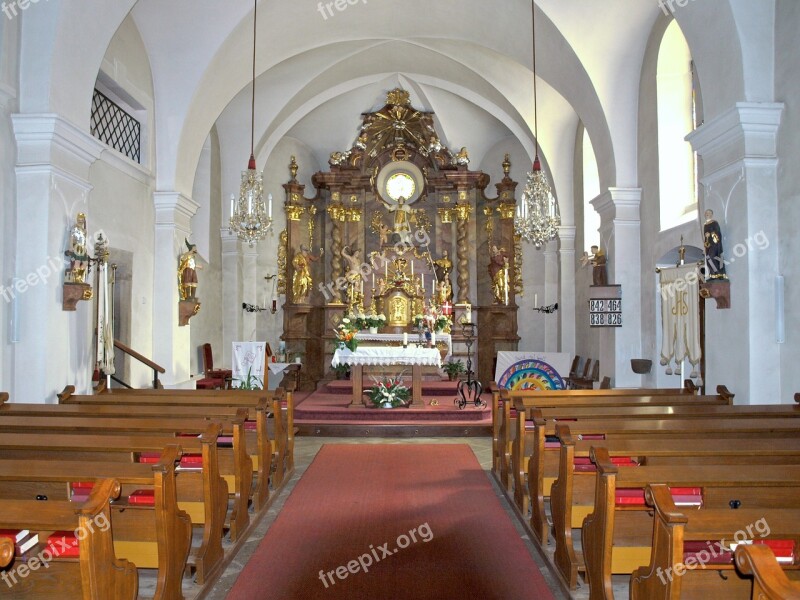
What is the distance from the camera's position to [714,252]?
249 inches

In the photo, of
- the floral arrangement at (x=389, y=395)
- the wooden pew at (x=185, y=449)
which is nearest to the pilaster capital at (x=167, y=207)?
the floral arrangement at (x=389, y=395)

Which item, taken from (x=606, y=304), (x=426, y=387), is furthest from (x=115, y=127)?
(x=606, y=304)

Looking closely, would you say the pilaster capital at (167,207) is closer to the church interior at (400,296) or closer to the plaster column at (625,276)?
the church interior at (400,296)

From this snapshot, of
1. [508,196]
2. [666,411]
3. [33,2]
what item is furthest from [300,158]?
[666,411]

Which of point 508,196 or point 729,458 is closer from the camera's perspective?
point 729,458

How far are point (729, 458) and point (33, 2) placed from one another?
24.1ft

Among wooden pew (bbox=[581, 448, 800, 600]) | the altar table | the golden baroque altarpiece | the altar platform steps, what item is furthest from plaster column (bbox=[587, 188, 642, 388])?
wooden pew (bbox=[581, 448, 800, 600])

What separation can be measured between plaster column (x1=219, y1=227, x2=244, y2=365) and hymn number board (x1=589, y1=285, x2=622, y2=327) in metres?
7.77

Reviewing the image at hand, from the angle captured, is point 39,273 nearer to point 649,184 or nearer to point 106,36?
point 106,36

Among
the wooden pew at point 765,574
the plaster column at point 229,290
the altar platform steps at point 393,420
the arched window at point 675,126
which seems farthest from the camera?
the plaster column at point 229,290

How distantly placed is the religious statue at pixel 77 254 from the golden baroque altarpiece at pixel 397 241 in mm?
8091

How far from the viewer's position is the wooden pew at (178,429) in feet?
14.0

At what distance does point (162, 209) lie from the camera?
371 inches

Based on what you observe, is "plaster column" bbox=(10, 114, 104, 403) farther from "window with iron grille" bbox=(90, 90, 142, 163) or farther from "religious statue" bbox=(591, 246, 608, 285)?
"religious statue" bbox=(591, 246, 608, 285)
